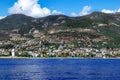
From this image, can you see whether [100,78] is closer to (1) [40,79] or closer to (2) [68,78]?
(2) [68,78]

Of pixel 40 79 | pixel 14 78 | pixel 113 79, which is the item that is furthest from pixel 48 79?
pixel 113 79

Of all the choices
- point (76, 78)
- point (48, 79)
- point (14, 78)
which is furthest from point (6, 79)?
point (76, 78)

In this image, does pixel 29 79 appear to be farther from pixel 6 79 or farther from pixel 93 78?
pixel 93 78

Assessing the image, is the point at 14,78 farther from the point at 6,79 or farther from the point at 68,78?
the point at 68,78

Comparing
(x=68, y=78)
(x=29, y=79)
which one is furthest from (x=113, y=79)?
(x=29, y=79)

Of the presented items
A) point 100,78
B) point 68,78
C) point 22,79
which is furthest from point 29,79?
point 100,78

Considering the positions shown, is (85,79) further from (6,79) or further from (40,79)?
(6,79)
